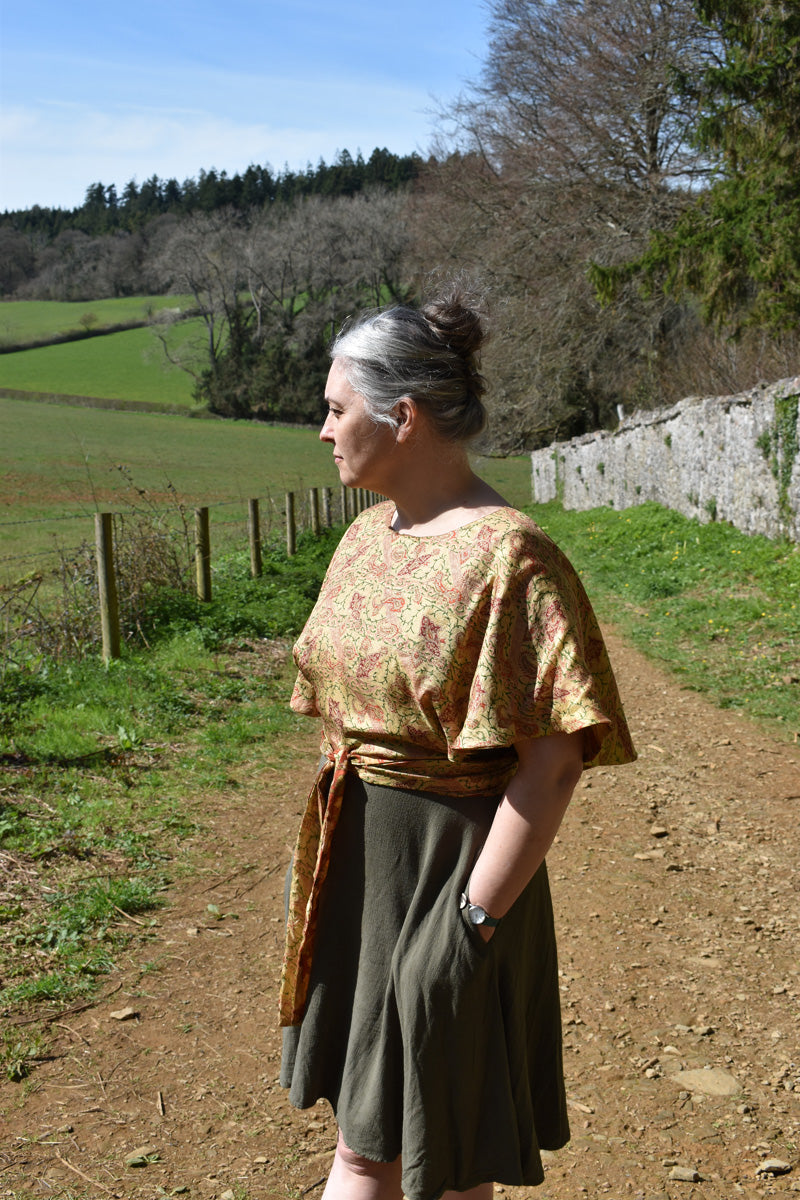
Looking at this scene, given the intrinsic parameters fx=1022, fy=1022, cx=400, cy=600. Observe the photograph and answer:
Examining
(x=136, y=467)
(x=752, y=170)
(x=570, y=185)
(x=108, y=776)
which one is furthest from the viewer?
(x=136, y=467)

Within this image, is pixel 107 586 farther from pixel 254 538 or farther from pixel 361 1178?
pixel 361 1178

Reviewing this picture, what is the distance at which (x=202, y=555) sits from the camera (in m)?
9.91

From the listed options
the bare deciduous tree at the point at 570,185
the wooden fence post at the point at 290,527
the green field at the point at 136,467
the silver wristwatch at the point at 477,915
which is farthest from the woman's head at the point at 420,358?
the bare deciduous tree at the point at 570,185

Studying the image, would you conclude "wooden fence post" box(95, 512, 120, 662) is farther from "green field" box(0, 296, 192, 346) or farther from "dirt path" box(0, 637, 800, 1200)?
"green field" box(0, 296, 192, 346)

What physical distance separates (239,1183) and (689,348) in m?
24.2

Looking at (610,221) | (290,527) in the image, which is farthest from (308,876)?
(610,221)

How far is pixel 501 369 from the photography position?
2905 centimetres

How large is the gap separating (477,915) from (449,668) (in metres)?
0.45

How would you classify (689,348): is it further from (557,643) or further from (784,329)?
(557,643)

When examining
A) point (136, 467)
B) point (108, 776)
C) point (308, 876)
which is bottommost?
point (108, 776)

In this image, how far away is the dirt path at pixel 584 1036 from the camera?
277 cm

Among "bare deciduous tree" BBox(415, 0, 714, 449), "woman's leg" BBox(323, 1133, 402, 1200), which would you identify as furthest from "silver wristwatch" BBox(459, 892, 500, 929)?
"bare deciduous tree" BBox(415, 0, 714, 449)

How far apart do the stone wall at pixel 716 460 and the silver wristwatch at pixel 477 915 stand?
32.7 feet

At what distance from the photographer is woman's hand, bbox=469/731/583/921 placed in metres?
1.83
